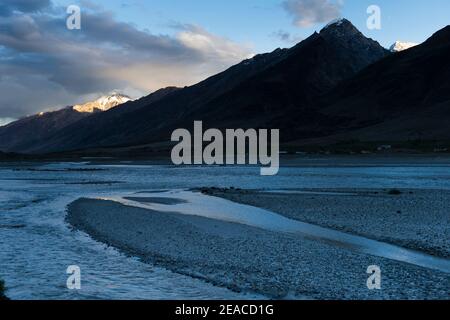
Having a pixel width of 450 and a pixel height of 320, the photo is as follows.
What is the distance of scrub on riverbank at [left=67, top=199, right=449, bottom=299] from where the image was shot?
1593 centimetres

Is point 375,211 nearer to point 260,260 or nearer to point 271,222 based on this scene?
point 271,222

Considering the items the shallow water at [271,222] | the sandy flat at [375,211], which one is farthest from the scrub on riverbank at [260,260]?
the sandy flat at [375,211]

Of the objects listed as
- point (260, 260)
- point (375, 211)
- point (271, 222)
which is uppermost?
point (375, 211)

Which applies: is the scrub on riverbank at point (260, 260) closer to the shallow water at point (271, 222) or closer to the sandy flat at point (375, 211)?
the shallow water at point (271, 222)

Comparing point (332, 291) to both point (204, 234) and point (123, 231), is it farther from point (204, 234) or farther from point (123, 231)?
point (123, 231)

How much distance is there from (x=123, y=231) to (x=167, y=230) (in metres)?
2.18

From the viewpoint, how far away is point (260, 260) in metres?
19.9

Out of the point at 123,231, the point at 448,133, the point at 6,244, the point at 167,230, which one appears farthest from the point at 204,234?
the point at 448,133

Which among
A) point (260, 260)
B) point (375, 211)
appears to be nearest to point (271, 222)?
point (375, 211)

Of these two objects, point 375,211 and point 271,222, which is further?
point 375,211

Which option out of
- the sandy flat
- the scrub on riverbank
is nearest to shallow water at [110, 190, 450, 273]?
the sandy flat

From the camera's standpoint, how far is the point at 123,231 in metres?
27.7

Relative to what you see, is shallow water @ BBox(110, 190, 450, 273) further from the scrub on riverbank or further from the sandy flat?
the scrub on riverbank

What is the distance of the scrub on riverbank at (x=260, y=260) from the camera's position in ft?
52.3
